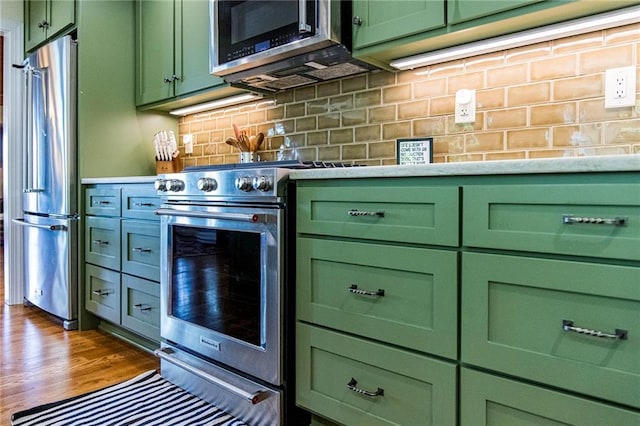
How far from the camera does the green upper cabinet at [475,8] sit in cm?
148

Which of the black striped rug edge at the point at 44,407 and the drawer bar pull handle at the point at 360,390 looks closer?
the drawer bar pull handle at the point at 360,390

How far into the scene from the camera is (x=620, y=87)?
154 cm

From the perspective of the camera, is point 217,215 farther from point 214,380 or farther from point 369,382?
point 369,382

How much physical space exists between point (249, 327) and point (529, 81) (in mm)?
1380

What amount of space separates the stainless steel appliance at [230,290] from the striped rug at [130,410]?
0.06 metres

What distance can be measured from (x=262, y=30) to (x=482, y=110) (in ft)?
3.30

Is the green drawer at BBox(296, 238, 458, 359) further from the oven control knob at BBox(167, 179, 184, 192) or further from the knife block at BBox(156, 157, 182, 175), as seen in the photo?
the knife block at BBox(156, 157, 182, 175)

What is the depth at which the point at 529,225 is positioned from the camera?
43.4 inches

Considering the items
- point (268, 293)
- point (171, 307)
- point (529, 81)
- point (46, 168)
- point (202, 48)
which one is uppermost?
point (202, 48)

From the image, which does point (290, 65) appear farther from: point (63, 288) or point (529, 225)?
point (63, 288)

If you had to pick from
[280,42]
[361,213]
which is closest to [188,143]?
[280,42]

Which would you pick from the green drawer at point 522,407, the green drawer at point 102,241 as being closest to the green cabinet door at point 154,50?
the green drawer at point 102,241

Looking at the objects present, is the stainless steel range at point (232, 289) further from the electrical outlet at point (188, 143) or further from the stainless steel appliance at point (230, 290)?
the electrical outlet at point (188, 143)

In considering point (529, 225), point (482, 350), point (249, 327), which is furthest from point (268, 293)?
point (529, 225)
